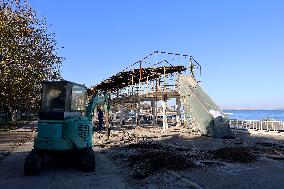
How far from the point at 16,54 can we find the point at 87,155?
16390mm

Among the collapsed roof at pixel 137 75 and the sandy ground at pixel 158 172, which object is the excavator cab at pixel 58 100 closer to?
the sandy ground at pixel 158 172

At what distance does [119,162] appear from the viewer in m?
15.3

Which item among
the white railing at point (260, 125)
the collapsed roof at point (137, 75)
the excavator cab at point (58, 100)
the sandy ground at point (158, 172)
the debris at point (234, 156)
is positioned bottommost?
the sandy ground at point (158, 172)

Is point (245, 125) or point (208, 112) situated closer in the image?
point (208, 112)

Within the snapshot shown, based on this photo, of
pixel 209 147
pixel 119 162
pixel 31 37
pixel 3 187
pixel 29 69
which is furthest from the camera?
pixel 31 37

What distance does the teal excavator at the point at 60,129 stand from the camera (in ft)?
40.6

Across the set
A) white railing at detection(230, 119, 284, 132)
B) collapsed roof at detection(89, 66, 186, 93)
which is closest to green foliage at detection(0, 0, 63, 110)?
collapsed roof at detection(89, 66, 186, 93)

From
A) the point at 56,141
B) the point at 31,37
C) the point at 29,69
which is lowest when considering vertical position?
the point at 56,141

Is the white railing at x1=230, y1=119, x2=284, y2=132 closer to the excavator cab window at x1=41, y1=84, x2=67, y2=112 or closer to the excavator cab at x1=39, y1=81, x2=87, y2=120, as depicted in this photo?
the excavator cab at x1=39, y1=81, x2=87, y2=120

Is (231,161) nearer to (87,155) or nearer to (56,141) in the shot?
(87,155)

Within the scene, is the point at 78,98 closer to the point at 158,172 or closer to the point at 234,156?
the point at 158,172

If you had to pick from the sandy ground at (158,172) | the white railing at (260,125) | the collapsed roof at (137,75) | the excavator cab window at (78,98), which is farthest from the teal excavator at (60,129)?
the white railing at (260,125)

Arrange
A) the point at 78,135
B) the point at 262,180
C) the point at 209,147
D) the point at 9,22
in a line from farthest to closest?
the point at 9,22 < the point at 209,147 < the point at 78,135 < the point at 262,180

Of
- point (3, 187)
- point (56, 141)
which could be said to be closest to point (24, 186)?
point (3, 187)
